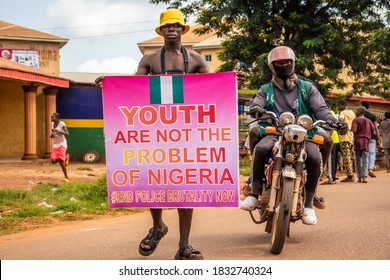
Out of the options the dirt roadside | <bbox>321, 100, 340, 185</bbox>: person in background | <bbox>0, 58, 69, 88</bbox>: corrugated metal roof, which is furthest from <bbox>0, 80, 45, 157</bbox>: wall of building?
<bbox>321, 100, 340, 185</bbox>: person in background

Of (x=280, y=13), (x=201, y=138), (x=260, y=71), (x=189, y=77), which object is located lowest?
(x=201, y=138)

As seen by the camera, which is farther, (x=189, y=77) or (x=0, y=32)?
(x=0, y=32)

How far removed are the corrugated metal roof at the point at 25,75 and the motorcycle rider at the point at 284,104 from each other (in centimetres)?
1689

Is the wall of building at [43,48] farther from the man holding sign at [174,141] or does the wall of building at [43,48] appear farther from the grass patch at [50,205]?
the man holding sign at [174,141]

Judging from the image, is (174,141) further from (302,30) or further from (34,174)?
(302,30)

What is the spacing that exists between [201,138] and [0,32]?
42107mm

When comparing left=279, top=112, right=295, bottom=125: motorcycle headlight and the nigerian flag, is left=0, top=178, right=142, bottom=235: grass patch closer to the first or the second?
the nigerian flag

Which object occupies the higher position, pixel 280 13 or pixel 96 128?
pixel 280 13

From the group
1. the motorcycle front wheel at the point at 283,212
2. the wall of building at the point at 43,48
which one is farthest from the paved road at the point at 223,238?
the wall of building at the point at 43,48

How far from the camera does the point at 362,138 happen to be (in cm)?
1683

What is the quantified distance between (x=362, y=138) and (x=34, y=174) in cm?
903

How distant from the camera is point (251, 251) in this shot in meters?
6.97
